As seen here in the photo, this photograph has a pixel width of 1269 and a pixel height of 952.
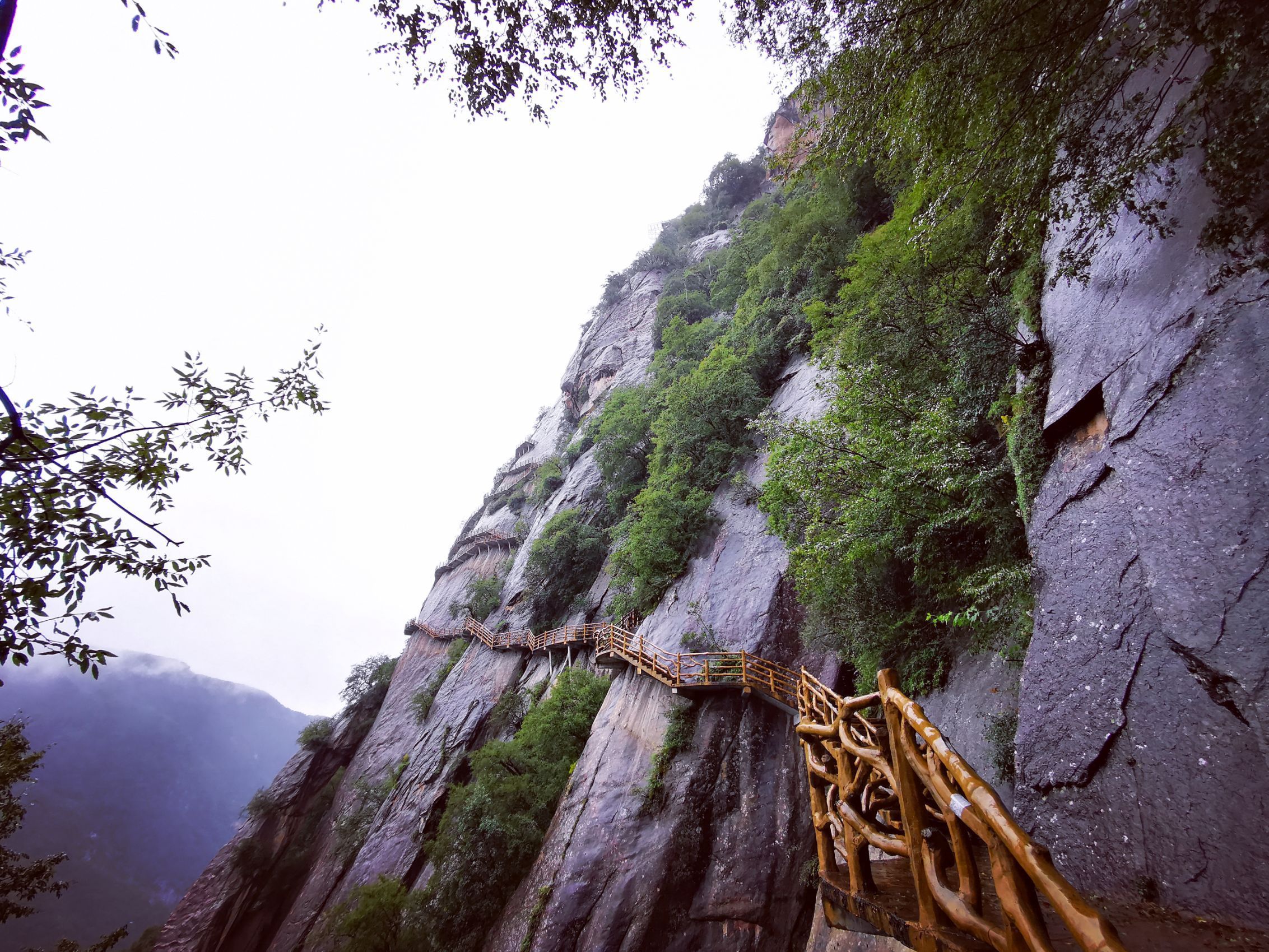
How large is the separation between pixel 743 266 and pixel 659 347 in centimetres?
596

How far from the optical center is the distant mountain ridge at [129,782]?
5794 cm

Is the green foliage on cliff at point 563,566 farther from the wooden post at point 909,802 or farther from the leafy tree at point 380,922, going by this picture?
the wooden post at point 909,802

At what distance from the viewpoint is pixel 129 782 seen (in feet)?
252

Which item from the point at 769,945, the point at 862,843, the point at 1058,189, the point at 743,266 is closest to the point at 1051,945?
the point at 862,843

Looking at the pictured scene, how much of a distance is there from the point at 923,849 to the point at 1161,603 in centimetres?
239

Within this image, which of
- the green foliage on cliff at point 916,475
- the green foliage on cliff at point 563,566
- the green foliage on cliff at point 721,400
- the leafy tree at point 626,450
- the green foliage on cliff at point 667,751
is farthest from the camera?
the leafy tree at point 626,450

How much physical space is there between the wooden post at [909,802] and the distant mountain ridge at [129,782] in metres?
78.4

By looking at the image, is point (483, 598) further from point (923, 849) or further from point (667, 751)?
point (923, 849)

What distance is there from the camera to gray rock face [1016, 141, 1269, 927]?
2.45 meters

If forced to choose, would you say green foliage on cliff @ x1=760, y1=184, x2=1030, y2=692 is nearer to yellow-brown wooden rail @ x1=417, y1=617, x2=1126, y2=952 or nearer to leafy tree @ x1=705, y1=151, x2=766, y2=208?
yellow-brown wooden rail @ x1=417, y1=617, x2=1126, y2=952

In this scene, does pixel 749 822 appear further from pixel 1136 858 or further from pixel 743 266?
pixel 743 266

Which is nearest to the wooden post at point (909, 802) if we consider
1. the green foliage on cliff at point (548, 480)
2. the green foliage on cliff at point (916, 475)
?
the green foliage on cliff at point (916, 475)

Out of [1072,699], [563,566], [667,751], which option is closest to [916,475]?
[1072,699]

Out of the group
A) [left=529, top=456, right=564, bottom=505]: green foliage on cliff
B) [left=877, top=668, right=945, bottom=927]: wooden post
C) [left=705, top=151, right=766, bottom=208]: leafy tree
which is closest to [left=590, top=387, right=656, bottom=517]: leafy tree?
[left=529, top=456, right=564, bottom=505]: green foliage on cliff
